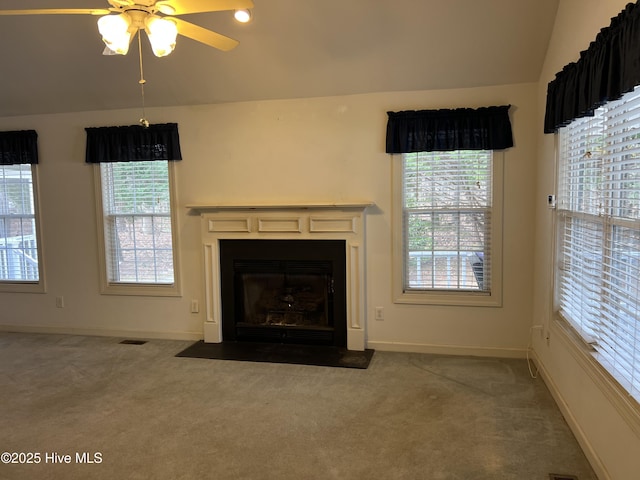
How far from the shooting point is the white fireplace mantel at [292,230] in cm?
415

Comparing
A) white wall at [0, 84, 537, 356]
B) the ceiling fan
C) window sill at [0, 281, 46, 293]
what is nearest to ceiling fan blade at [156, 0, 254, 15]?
the ceiling fan

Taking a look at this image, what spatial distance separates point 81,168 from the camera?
4.79 meters

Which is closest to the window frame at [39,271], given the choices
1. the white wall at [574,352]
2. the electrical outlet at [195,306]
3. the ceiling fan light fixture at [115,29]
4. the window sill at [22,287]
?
the window sill at [22,287]

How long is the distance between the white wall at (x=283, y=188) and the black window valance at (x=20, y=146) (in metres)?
0.08

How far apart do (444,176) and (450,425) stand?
6.89ft

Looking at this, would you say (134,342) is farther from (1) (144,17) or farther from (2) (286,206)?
(1) (144,17)

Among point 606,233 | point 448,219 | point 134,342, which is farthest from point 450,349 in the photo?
point 134,342

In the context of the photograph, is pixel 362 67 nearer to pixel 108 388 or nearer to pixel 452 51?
pixel 452 51

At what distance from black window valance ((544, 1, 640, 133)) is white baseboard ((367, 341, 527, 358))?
6.63 feet

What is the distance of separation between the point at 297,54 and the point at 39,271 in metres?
3.65

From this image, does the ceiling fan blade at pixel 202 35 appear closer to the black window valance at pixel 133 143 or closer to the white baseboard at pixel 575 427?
the black window valance at pixel 133 143

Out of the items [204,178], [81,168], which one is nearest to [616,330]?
[204,178]

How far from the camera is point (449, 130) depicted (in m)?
3.89

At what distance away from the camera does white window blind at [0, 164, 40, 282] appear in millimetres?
5023
